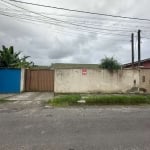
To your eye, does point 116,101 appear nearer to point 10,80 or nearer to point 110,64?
point 110,64

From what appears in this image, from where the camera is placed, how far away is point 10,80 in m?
20.5

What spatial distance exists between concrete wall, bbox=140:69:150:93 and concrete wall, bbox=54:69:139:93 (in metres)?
0.57

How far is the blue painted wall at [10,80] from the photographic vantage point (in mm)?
20422

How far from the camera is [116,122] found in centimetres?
789

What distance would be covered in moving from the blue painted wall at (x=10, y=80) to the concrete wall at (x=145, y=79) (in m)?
11.3

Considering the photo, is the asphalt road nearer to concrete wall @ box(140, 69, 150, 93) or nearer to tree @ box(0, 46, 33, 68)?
concrete wall @ box(140, 69, 150, 93)

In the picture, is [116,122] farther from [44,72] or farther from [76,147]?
[44,72]

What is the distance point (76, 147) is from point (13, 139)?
1811 mm

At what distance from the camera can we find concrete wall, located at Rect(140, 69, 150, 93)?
770 inches

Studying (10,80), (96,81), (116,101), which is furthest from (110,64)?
(10,80)

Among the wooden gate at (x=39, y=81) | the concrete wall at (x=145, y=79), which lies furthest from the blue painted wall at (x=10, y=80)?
the concrete wall at (x=145, y=79)

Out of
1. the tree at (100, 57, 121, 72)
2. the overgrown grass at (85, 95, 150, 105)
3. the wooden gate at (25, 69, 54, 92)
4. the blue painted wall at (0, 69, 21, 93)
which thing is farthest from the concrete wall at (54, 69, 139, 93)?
the overgrown grass at (85, 95, 150, 105)

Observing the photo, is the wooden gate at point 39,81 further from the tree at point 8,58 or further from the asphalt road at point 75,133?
the asphalt road at point 75,133

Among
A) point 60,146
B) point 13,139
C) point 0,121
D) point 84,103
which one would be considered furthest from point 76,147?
point 84,103
